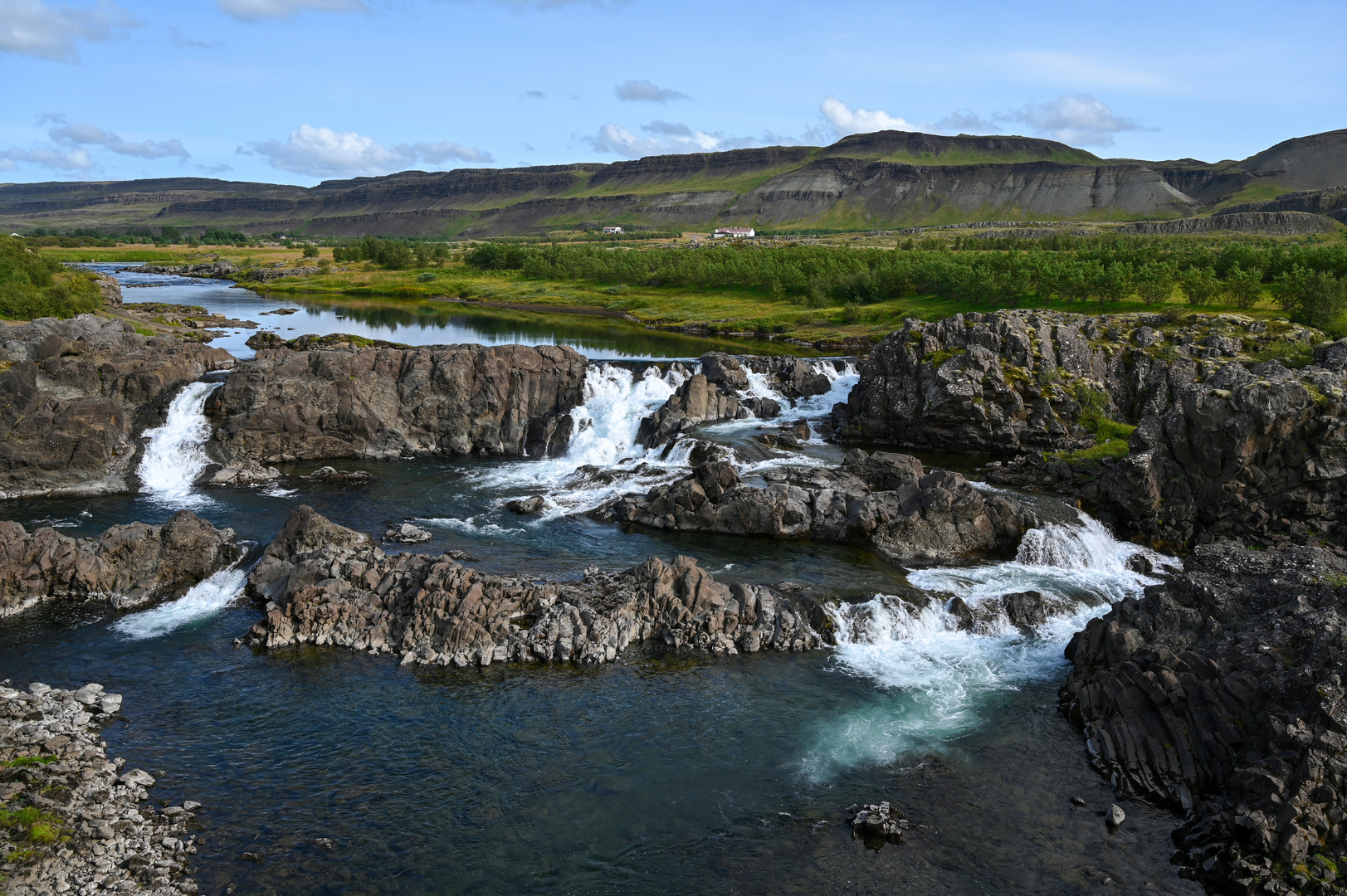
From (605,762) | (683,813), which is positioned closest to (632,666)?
(605,762)

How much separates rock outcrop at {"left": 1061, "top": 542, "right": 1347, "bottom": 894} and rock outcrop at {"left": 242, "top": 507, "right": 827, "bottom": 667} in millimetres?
11163

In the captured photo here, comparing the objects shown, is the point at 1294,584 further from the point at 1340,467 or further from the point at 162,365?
the point at 162,365

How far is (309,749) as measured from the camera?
27.5 metres

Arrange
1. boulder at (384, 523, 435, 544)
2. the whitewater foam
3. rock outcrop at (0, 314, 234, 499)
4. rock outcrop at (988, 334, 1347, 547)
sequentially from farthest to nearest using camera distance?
rock outcrop at (0, 314, 234, 499), boulder at (384, 523, 435, 544), rock outcrop at (988, 334, 1347, 547), the whitewater foam

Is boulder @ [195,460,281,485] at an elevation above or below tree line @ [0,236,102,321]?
→ below

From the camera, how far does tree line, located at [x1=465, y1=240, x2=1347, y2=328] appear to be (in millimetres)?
90125

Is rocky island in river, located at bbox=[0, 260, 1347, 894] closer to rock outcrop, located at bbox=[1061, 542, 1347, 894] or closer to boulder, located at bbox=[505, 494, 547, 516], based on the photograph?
rock outcrop, located at bbox=[1061, 542, 1347, 894]

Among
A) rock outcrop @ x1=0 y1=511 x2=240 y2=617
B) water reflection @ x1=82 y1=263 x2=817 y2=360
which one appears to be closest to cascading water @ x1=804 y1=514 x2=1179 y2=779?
rock outcrop @ x1=0 y1=511 x2=240 y2=617

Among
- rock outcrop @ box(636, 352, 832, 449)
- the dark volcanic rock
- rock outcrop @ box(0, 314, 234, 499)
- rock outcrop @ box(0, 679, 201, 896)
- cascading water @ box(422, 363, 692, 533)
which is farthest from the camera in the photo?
rock outcrop @ box(636, 352, 832, 449)

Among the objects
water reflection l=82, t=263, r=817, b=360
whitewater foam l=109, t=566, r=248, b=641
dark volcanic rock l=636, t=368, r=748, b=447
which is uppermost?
water reflection l=82, t=263, r=817, b=360

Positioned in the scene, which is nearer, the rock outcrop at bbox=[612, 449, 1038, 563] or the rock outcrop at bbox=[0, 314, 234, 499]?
the rock outcrop at bbox=[612, 449, 1038, 563]

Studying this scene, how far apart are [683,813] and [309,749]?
1209 cm

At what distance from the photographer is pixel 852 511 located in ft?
152

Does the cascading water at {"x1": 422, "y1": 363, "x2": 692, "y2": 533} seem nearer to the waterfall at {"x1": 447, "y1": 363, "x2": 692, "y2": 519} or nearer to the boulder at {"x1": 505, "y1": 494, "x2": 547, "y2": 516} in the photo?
the waterfall at {"x1": 447, "y1": 363, "x2": 692, "y2": 519}
